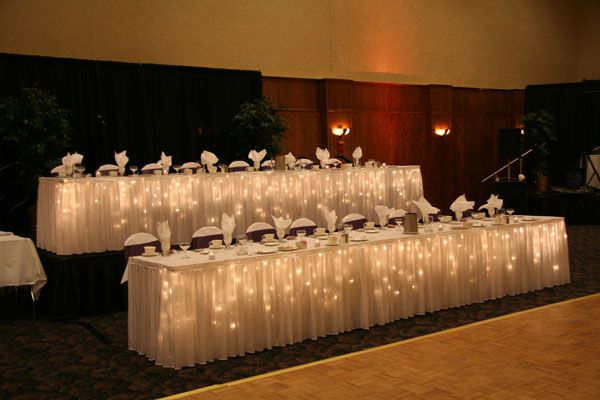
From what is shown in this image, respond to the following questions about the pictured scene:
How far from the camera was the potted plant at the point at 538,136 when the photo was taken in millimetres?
15508

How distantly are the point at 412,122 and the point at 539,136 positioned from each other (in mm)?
2916

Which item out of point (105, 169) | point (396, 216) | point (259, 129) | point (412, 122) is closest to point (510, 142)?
point (412, 122)

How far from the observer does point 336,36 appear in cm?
1420

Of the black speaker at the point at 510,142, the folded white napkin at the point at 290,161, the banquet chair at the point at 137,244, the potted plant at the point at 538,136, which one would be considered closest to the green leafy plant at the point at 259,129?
the folded white napkin at the point at 290,161

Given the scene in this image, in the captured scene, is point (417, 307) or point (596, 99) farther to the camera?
point (596, 99)

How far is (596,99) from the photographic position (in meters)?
16.5

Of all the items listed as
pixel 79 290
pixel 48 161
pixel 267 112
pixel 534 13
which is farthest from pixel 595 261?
pixel 534 13

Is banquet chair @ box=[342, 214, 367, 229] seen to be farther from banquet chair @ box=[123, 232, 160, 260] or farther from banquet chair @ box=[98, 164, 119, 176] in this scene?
banquet chair @ box=[98, 164, 119, 176]

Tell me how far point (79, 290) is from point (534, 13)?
1455 cm

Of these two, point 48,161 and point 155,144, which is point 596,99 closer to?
point 155,144

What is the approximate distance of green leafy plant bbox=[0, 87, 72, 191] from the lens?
29.8 feet

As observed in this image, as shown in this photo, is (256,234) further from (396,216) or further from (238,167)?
(238,167)

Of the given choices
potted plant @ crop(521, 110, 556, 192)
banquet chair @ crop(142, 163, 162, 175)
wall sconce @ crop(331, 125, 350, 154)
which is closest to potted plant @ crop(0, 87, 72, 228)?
banquet chair @ crop(142, 163, 162, 175)

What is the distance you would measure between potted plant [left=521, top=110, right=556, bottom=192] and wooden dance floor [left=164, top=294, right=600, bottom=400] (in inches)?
398
